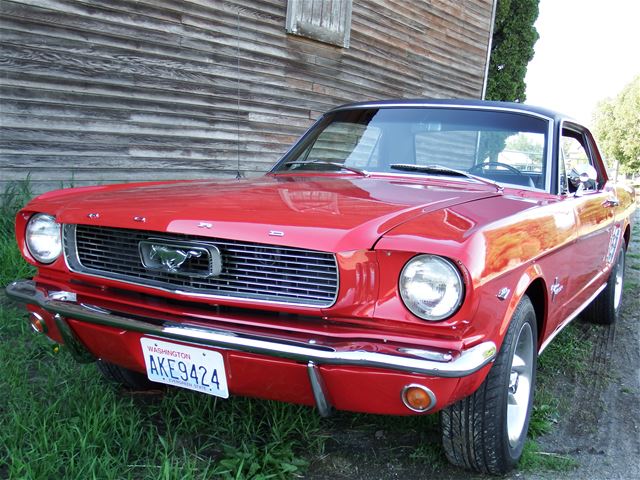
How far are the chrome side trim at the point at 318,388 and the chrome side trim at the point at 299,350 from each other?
0.08ft

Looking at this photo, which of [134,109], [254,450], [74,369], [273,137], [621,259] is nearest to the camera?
[254,450]

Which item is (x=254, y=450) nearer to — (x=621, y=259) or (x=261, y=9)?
(x=621, y=259)

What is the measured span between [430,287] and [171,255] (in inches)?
34.0

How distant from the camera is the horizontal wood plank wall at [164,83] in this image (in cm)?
454

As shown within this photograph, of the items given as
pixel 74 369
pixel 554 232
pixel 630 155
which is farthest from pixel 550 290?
pixel 630 155

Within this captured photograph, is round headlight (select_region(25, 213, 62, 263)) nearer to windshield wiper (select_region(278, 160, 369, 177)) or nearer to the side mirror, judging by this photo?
windshield wiper (select_region(278, 160, 369, 177))

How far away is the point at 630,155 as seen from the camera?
40.0 metres

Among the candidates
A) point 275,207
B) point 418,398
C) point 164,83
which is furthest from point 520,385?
point 164,83

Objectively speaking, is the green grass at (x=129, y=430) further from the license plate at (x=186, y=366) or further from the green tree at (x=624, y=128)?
the green tree at (x=624, y=128)

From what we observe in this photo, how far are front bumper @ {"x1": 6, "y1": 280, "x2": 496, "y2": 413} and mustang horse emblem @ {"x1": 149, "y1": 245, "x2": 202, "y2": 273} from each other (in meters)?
0.19

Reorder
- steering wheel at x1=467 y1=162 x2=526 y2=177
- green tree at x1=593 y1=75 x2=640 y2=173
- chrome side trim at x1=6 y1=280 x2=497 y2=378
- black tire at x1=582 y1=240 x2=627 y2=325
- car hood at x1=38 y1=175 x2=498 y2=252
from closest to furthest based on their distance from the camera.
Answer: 1. chrome side trim at x1=6 y1=280 x2=497 y2=378
2. car hood at x1=38 y1=175 x2=498 y2=252
3. steering wheel at x1=467 y1=162 x2=526 y2=177
4. black tire at x1=582 y1=240 x2=627 y2=325
5. green tree at x1=593 y1=75 x2=640 y2=173

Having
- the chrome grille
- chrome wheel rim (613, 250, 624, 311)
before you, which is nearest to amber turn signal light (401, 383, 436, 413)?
the chrome grille

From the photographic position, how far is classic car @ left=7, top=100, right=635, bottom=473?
1721 mm

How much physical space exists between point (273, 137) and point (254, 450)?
512 centimetres
